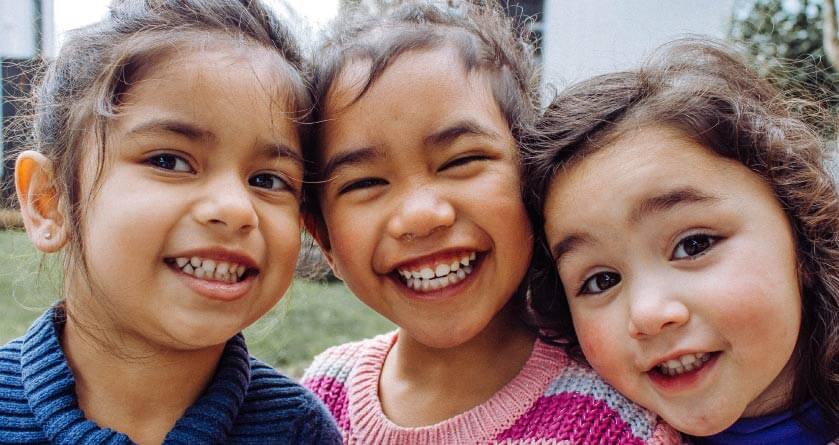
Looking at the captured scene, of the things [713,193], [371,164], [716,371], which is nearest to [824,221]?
[713,193]

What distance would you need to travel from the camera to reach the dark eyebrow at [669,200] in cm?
142

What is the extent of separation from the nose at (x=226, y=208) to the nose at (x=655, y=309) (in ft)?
2.35

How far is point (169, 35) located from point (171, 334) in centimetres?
57

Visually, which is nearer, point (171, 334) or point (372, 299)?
point (171, 334)

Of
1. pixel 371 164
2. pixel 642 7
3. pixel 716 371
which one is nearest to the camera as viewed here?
pixel 716 371

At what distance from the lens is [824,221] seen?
1.53 meters

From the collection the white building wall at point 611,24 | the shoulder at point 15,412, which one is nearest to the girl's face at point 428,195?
the shoulder at point 15,412

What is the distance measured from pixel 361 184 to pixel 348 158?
0.07m

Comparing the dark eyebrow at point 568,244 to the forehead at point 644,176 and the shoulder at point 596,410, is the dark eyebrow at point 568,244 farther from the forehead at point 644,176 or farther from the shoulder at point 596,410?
the shoulder at point 596,410

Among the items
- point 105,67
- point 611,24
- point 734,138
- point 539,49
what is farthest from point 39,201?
point 611,24

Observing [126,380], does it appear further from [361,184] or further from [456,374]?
[456,374]

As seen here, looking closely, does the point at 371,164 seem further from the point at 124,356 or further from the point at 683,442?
the point at 683,442

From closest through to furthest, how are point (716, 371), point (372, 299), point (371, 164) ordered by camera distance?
point (716, 371)
point (371, 164)
point (372, 299)

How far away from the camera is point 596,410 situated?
1.58 meters
